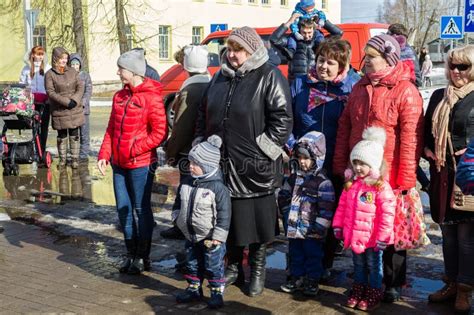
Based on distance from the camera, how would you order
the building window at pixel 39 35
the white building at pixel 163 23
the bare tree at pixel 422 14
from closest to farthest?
1. the white building at pixel 163 23
2. the building window at pixel 39 35
3. the bare tree at pixel 422 14

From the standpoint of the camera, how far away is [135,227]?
581cm

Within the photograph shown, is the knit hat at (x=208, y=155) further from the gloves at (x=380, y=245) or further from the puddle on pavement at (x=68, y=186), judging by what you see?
the puddle on pavement at (x=68, y=186)

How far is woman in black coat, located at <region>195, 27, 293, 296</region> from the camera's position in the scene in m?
4.95

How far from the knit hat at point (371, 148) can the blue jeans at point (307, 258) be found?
2.66 feet

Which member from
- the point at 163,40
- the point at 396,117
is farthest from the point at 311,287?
the point at 163,40

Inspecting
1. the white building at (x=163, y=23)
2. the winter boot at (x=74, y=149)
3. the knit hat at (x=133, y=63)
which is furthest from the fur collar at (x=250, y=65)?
the white building at (x=163, y=23)

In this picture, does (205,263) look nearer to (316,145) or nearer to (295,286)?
(295,286)

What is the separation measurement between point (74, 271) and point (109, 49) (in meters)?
29.6

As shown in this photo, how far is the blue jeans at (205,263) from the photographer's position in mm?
4883

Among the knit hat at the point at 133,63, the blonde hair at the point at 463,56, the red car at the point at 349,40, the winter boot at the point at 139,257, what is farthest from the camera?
the red car at the point at 349,40

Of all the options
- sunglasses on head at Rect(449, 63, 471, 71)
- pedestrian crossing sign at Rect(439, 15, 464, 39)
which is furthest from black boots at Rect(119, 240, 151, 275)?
pedestrian crossing sign at Rect(439, 15, 464, 39)

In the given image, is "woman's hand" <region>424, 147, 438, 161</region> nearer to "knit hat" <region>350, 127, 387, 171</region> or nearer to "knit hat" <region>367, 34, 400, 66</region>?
"knit hat" <region>350, 127, 387, 171</region>

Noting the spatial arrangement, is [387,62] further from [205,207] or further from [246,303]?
[246,303]

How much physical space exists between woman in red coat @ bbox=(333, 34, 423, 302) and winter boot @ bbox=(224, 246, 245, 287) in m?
1.30
